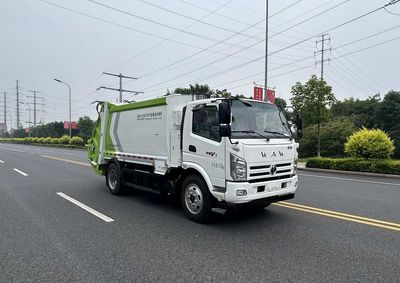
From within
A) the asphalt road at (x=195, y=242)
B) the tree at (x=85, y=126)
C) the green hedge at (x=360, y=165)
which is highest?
the tree at (x=85, y=126)

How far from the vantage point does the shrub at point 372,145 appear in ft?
52.2

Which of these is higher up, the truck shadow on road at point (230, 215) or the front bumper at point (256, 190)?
the front bumper at point (256, 190)

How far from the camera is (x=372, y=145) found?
16.0 m

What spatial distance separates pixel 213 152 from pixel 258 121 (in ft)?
3.70

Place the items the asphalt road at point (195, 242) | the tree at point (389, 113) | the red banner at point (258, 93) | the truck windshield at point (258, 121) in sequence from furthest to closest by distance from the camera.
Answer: the tree at point (389, 113) < the red banner at point (258, 93) < the truck windshield at point (258, 121) < the asphalt road at point (195, 242)

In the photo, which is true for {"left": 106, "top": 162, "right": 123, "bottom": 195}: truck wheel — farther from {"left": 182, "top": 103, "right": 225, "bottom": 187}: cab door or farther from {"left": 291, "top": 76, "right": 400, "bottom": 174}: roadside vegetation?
{"left": 291, "top": 76, "right": 400, "bottom": 174}: roadside vegetation

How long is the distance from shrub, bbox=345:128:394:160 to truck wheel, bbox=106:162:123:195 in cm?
1267

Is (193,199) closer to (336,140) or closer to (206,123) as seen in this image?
(206,123)

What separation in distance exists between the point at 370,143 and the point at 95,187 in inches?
519

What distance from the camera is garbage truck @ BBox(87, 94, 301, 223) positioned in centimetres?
559

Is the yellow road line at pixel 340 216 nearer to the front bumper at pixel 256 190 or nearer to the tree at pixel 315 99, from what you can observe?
the front bumper at pixel 256 190

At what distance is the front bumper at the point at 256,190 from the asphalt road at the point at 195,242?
573mm

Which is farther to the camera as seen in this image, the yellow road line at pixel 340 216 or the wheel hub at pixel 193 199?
the wheel hub at pixel 193 199

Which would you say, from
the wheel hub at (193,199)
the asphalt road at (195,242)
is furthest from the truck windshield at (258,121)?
the asphalt road at (195,242)
